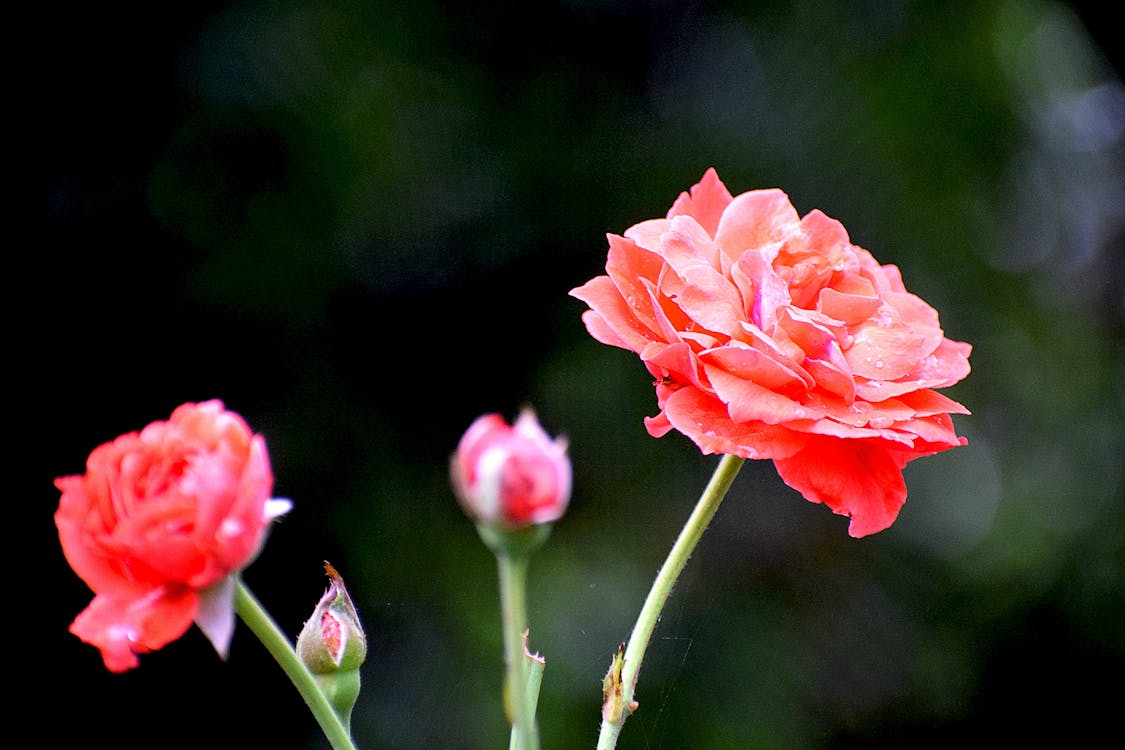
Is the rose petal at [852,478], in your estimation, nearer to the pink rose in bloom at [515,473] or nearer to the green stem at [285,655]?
the pink rose in bloom at [515,473]

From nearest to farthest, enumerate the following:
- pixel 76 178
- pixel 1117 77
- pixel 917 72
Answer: pixel 76 178, pixel 917 72, pixel 1117 77

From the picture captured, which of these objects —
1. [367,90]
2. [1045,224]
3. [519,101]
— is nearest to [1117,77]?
[1045,224]

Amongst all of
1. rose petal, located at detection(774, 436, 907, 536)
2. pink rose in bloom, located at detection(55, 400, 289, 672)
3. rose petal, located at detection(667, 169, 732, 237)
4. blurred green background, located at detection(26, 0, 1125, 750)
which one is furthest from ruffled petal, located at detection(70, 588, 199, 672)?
blurred green background, located at detection(26, 0, 1125, 750)


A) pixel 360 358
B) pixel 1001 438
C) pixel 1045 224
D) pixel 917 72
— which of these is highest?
pixel 360 358

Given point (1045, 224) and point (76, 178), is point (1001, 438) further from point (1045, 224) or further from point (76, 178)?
point (76, 178)

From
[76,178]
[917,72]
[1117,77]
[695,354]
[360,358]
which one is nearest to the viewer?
[695,354]

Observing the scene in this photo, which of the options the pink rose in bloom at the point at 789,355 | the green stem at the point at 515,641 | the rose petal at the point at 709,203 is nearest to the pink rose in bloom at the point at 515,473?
the green stem at the point at 515,641

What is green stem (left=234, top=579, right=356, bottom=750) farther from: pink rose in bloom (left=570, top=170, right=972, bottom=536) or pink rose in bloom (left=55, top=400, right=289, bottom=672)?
pink rose in bloom (left=570, top=170, right=972, bottom=536)

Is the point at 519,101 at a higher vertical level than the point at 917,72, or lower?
higher
